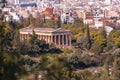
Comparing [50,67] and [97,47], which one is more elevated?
[50,67]

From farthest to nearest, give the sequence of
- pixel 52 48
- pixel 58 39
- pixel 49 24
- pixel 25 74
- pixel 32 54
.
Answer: pixel 49 24
pixel 58 39
pixel 52 48
pixel 32 54
pixel 25 74

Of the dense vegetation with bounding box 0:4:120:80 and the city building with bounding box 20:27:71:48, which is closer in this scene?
the dense vegetation with bounding box 0:4:120:80

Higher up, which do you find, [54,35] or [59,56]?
[59,56]

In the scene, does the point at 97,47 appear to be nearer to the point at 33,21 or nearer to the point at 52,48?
the point at 52,48

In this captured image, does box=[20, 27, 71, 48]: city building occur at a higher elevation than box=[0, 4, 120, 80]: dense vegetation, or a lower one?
lower

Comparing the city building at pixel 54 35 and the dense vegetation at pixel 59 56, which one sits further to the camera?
the city building at pixel 54 35

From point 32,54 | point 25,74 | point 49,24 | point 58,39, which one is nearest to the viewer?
point 25,74

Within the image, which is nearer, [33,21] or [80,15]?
[33,21]

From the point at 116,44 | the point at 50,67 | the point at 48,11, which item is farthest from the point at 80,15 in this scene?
the point at 50,67

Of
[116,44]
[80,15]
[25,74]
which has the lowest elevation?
[80,15]

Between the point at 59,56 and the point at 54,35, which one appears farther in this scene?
the point at 54,35

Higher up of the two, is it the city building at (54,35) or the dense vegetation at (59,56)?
the dense vegetation at (59,56)
